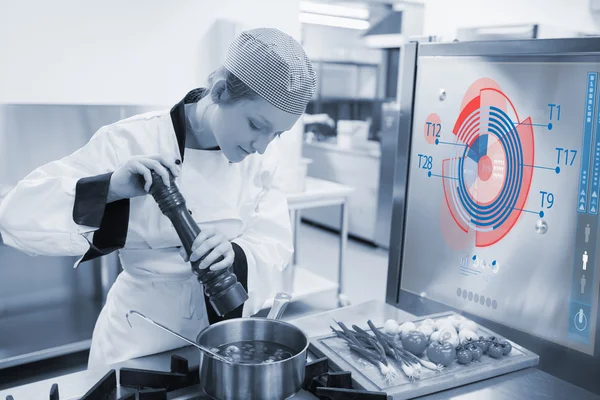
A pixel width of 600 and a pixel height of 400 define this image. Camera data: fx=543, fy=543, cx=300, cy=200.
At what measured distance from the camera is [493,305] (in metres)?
1.20

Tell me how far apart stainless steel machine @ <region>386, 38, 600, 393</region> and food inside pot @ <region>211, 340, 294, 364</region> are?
536 millimetres

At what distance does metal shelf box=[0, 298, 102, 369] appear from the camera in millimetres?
2475

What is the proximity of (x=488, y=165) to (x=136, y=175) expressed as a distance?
0.74 m

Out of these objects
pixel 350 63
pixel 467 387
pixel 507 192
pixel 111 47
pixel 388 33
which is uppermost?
pixel 388 33

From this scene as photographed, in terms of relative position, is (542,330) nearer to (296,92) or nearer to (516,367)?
(516,367)

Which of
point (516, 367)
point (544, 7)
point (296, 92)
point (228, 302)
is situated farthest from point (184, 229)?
point (544, 7)

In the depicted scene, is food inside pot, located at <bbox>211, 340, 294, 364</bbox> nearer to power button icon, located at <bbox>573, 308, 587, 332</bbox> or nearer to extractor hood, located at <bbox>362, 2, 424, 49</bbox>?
power button icon, located at <bbox>573, 308, 587, 332</bbox>

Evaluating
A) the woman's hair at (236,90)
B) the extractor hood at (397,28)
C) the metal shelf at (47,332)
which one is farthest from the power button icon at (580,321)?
the extractor hood at (397,28)

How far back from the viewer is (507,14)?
124 inches

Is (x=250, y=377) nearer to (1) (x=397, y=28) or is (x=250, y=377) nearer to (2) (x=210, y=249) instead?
(2) (x=210, y=249)

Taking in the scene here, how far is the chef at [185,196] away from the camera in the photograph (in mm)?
977

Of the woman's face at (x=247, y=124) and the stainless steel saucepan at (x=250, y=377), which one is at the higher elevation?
the woman's face at (x=247, y=124)

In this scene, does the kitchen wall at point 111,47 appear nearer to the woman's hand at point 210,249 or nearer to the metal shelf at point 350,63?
the woman's hand at point 210,249

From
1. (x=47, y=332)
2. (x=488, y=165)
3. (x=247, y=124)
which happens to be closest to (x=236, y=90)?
(x=247, y=124)
